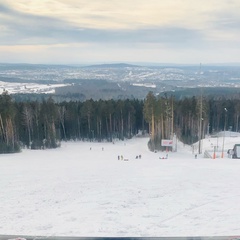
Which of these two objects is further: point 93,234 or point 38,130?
point 38,130

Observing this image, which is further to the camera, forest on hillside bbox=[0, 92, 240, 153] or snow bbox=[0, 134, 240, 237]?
forest on hillside bbox=[0, 92, 240, 153]

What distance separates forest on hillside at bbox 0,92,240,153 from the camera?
53469mm

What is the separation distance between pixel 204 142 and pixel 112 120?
1964cm

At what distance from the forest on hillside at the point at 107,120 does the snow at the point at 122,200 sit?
71.8ft

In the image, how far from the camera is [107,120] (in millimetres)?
68500

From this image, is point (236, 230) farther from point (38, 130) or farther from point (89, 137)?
point (89, 137)

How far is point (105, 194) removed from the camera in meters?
22.4

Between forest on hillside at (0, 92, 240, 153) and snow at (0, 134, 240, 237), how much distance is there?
71.8 feet

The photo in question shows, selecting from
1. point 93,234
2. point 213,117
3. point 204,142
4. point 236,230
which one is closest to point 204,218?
point 236,230

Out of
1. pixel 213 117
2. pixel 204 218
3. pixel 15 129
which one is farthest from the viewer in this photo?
pixel 213 117

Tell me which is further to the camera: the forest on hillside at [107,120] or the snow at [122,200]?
the forest on hillside at [107,120]

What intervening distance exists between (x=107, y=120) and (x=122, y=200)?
47586mm

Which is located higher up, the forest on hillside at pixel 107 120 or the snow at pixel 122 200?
the snow at pixel 122 200

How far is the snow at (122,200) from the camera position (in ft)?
56.5
